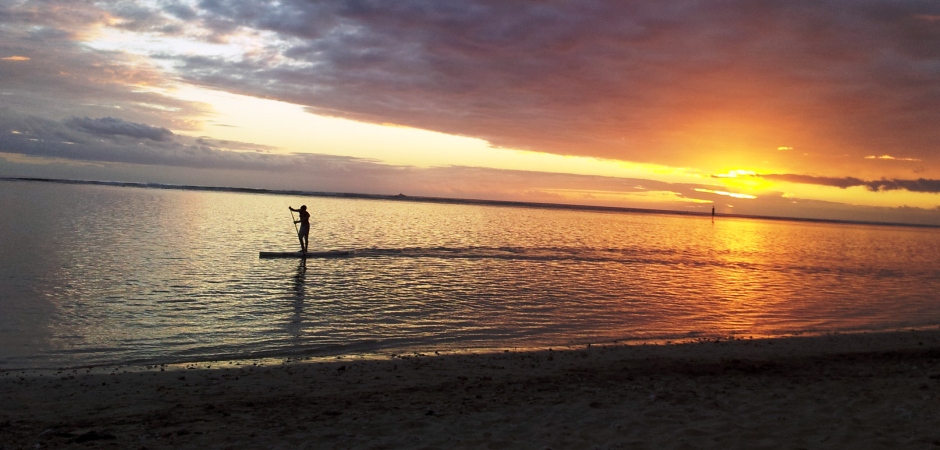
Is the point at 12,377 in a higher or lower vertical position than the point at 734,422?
lower

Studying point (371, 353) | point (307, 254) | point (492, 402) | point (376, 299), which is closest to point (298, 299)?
point (376, 299)

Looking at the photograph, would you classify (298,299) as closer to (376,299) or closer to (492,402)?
(376,299)

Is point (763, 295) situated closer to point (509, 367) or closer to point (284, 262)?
point (509, 367)

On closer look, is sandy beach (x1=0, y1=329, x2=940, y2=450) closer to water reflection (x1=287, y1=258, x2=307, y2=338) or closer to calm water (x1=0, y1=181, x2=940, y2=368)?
calm water (x1=0, y1=181, x2=940, y2=368)

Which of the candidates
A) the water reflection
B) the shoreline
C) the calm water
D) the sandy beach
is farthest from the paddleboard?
the sandy beach

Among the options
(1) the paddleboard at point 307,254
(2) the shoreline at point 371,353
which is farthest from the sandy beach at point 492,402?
(1) the paddleboard at point 307,254

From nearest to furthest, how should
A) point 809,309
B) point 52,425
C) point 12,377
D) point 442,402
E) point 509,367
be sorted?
point 52,425 → point 442,402 → point 12,377 → point 509,367 → point 809,309

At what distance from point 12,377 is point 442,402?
298 inches

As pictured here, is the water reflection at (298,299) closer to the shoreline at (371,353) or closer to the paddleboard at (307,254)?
the paddleboard at (307,254)

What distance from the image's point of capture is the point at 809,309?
798 inches

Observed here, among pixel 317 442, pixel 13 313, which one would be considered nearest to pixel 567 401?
pixel 317 442

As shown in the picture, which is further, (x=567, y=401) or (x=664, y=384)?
(x=664, y=384)

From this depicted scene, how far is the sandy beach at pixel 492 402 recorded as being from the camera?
716 cm

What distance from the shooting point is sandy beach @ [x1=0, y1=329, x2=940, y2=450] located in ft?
23.5
